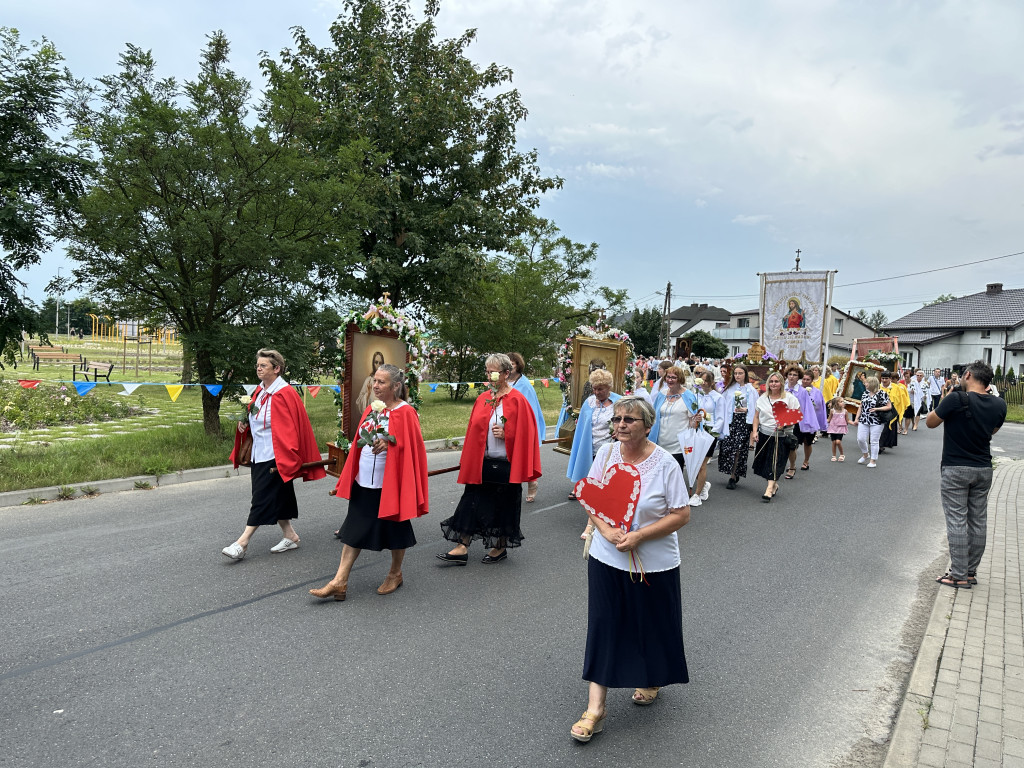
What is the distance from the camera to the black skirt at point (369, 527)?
5.04 m

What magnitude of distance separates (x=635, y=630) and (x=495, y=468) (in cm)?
280

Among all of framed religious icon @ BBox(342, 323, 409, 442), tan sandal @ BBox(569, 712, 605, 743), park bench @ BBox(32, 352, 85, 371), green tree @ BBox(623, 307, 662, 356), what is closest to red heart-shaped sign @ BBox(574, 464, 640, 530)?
tan sandal @ BBox(569, 712, 605, 743)

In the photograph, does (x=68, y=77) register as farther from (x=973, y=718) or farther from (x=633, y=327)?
(x=633, y=327)

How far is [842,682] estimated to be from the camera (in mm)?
4090

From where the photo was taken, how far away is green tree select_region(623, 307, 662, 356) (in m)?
57.6

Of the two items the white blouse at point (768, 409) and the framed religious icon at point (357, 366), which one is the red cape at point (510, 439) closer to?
the framed religious icon at point (357, 366)

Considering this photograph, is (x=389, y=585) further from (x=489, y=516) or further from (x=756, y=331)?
(x=756, y=331)

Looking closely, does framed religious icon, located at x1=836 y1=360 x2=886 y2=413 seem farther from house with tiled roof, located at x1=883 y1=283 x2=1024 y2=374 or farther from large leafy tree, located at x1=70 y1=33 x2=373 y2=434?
house with tiled roof, located at x1=883 y1=283 x2=1024 y2=374

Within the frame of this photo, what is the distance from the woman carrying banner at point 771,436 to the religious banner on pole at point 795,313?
10354mm

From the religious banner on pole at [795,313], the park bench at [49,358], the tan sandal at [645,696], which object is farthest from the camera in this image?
the park bench at [49,358]

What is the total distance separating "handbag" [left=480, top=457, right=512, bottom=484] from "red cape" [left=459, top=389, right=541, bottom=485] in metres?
0.05

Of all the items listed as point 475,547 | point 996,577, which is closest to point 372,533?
point 475,547

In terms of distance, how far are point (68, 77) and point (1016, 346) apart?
199ft

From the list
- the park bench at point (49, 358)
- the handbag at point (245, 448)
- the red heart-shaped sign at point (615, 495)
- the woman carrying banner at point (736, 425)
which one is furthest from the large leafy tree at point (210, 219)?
the park bench at point (49, 358)
